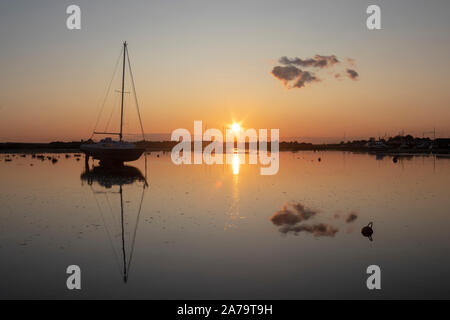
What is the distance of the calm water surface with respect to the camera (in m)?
11.3

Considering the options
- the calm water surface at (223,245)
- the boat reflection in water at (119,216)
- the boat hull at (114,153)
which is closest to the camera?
the calm water surface at (223,245)

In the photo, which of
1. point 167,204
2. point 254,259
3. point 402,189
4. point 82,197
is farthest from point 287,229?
point 402,189

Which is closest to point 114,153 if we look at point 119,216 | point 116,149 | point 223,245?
point 116,149

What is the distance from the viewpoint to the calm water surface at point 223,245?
11312 mm

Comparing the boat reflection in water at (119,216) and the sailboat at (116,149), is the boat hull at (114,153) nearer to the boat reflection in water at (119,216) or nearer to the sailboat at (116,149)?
the sailboat at (116,149)

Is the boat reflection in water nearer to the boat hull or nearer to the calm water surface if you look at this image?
the calm water surface

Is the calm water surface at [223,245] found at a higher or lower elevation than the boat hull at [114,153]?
lower

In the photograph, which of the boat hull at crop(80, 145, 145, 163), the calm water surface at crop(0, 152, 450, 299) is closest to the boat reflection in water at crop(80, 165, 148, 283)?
the calm water surface at crop(0, 152, 450, 299)

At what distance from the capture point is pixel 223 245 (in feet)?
51.2

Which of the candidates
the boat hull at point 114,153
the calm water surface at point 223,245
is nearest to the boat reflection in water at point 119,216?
the calm water surface at point 223,245

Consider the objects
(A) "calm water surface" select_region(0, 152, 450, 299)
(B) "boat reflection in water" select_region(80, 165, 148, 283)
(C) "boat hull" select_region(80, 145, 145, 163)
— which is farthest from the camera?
(C) "boat hull" select_region(80, 145, 145, 163)
